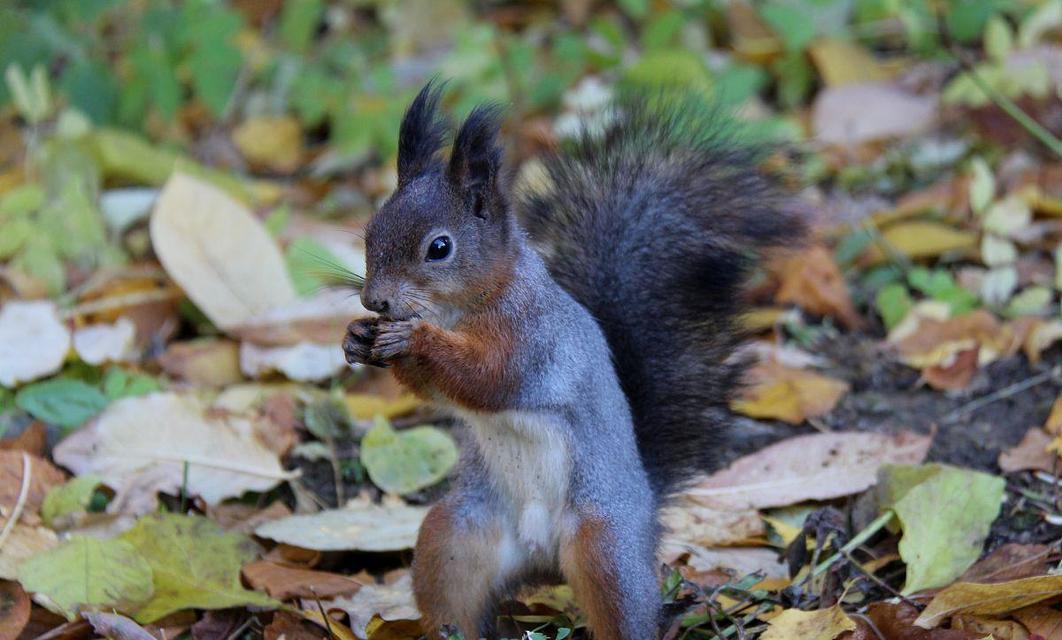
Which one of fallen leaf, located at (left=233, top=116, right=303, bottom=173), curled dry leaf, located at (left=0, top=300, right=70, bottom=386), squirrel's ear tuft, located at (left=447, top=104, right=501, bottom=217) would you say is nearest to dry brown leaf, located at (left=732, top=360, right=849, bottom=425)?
squirrel's ear tuft, located at (left=447, top=104, right=501, bottom=217)

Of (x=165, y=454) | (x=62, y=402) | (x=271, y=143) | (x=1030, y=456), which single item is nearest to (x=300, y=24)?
(x=271, y=143)

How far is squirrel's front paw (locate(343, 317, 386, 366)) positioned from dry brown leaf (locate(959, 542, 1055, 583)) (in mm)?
1035

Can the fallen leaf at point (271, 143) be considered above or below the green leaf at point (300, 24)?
below

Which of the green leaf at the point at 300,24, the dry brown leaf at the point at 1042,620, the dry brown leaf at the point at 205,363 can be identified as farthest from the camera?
the green leaf at the point at 300,24

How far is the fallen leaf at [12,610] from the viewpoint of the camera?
6.64 ft

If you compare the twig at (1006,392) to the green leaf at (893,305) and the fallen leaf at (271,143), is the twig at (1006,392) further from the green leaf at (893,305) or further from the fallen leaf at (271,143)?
the fallen leaf at (271,143)

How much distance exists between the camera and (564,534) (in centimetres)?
193

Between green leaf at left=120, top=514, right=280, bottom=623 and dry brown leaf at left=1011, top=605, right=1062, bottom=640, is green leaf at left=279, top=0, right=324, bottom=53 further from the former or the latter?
dry brown leaf at left=1011, top=605, right=1062, bottom=640

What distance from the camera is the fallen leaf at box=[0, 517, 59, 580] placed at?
2.14 meters

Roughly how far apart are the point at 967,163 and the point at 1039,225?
45 centimetres

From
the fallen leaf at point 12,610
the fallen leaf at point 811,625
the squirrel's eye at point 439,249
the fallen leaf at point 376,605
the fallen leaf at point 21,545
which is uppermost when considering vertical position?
the squirrel's eye at point 439,249

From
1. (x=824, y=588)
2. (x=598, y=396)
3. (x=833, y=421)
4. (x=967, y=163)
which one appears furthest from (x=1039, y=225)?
(x=598, y=396)

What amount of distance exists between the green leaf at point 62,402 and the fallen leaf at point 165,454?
0.23 feet

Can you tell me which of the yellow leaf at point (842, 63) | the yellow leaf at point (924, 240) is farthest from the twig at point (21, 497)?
the yellow leaf at point (842, 63)
